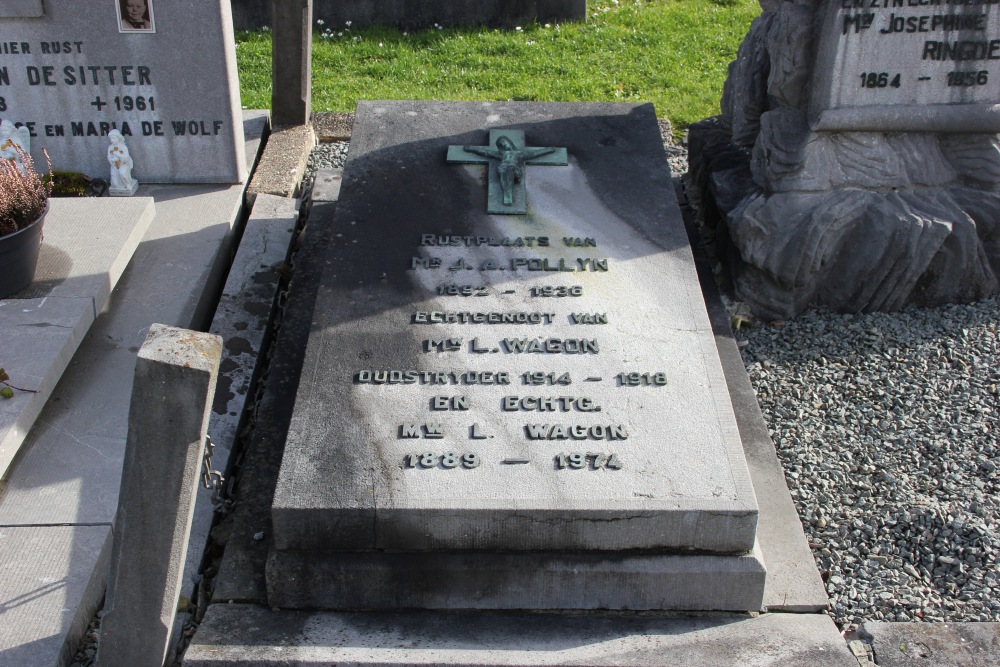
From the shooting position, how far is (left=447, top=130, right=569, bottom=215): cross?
201 inches

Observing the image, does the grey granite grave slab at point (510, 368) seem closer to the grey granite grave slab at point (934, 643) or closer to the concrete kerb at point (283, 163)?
the grey granite grave slab at point (934, 643)

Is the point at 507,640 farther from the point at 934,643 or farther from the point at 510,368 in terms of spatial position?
the point at 934,643

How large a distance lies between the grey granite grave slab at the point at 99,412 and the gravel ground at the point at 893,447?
2.88 metres

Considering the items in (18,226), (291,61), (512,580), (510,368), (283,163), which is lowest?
(512,580)

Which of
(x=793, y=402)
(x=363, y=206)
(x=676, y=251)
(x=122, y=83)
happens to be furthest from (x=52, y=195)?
(x=793, y=402)

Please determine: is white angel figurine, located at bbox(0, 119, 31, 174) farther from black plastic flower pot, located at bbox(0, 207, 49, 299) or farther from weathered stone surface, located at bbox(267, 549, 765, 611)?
Answer: weathered stone surface, located at bbox(267, 549, 765, 611)

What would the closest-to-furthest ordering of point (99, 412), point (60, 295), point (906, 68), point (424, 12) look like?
1. point (99, 412)
2. point (60, 295)
3. point (906, 68)
4. point (424, 12)

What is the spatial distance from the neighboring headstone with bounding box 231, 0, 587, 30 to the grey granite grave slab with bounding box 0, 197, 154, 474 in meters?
4.81

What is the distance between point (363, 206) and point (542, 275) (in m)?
1.05

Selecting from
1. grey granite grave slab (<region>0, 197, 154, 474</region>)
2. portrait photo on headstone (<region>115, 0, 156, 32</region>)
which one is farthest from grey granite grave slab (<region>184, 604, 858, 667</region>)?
portrait photo on headstone (<region>115, 0, 156, 32</region>)

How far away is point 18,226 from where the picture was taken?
15.7ft

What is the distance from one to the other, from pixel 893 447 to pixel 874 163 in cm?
167

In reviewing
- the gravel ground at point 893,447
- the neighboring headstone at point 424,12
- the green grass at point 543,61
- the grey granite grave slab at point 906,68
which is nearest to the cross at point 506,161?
the gravel ground at point 893,447

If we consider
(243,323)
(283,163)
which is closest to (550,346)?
(243,323)
